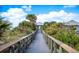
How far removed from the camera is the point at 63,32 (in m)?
3.57

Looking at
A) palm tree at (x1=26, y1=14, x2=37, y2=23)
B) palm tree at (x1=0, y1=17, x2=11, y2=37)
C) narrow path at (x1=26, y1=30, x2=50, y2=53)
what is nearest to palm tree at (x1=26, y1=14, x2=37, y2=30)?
palm tree at (x1=26, y1=14, x2=37, y2=23)

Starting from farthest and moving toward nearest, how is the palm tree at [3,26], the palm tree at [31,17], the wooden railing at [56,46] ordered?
the palm tree at [31,17] < the palm tree at [3,26] < the wooden railing at [56,46]

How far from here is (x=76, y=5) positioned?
11.6 feet

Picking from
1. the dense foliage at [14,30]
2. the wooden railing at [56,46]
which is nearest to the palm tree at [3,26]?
the dense foliage at [14,30]

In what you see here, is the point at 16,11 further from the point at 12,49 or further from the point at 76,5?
the point at 76,5

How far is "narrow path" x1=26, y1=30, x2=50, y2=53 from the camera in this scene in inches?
141

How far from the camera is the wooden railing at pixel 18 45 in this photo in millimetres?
3420

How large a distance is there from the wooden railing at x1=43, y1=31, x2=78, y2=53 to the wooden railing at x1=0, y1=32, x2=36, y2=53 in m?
0.24

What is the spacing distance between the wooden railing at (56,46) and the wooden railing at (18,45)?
0.78 feet

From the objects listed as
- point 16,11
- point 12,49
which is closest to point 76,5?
point 16,11

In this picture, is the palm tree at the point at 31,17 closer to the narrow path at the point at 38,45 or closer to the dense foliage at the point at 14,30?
the dense foliage at the point at 14,30

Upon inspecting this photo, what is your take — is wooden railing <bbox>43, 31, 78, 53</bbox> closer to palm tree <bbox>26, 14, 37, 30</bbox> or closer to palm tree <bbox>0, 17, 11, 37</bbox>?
palm tree <bbox>26, 14, 37, 30</bbox>
